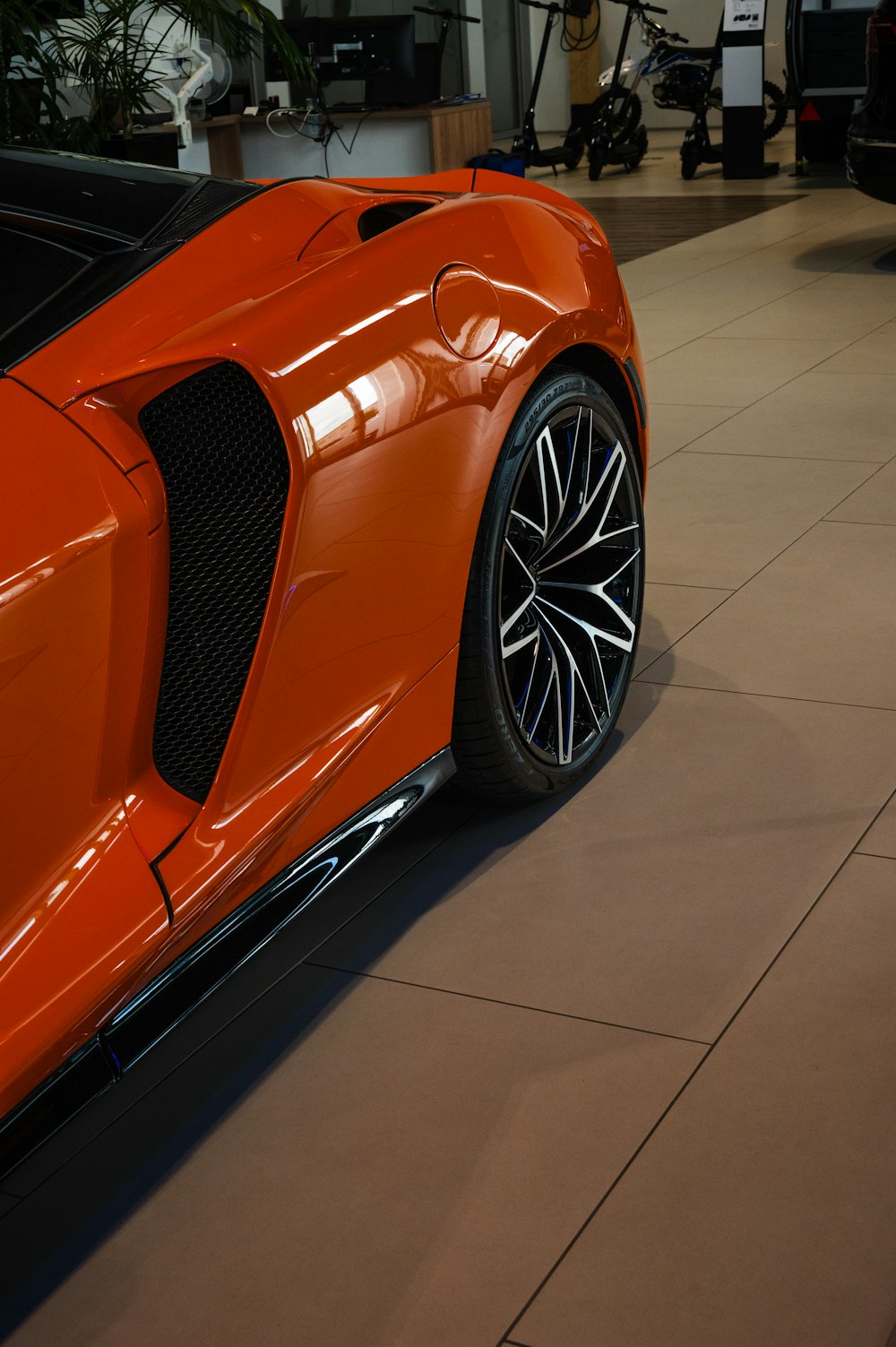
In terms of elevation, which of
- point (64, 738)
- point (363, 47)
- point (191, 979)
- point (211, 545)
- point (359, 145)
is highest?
point (363, 47)

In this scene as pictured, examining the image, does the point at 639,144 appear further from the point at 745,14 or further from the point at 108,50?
the point at 108,50

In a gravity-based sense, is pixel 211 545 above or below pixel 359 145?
below

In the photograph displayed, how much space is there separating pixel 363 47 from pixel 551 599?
8.44m

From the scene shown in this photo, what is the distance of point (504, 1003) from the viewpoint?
1.88 metres

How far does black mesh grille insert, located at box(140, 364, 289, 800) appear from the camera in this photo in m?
1.49

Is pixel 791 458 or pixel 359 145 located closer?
pixel 791 458

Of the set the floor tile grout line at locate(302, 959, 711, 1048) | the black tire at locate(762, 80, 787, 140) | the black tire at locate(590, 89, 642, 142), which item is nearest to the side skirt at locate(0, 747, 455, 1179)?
the floor tile grout line at locate(302, 959, 711, 1048)

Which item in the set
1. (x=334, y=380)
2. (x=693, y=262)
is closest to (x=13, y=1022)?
(x=334, y=380)

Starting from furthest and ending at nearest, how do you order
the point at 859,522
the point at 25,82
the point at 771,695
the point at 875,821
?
the point at 25,82
the point at 859,522
the point at 771,695
the point at 875,821

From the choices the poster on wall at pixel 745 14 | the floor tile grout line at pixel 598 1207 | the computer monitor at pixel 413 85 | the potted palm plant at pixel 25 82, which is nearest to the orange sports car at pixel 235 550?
the floor tile grout line at pixel 598 1207

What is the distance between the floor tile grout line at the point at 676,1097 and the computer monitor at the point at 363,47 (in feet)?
28.9

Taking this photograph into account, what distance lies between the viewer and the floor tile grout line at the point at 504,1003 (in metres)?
1.80

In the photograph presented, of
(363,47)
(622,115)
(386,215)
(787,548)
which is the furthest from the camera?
(622,115)

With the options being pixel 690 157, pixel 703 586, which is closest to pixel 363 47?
pixel 690 157
